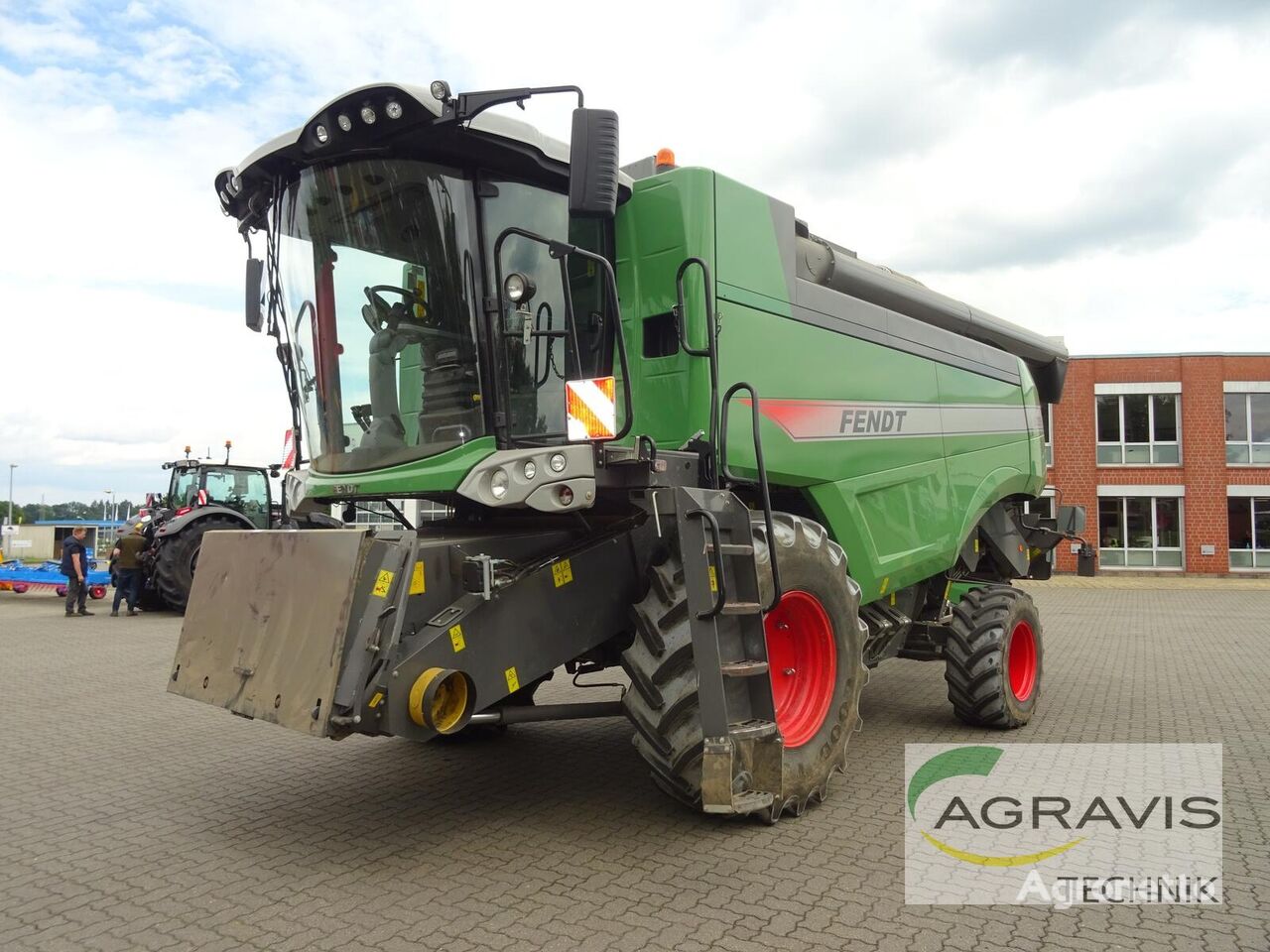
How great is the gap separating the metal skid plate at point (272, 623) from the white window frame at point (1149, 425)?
97.6 ft

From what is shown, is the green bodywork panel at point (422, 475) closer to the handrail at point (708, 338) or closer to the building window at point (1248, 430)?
the handrail at point (708, 338)

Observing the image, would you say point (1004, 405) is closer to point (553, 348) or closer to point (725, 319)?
point (725, 319)

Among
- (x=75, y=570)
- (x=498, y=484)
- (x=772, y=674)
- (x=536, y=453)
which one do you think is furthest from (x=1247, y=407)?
(x=498, y=484)

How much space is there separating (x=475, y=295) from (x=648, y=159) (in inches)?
59.9

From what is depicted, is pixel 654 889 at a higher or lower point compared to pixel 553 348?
lower

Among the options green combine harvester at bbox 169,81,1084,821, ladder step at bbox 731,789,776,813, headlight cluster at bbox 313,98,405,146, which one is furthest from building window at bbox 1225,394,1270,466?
headlight cluster at bbox 313,98,405,146

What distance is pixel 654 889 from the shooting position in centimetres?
373

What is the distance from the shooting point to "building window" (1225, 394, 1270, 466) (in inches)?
1136

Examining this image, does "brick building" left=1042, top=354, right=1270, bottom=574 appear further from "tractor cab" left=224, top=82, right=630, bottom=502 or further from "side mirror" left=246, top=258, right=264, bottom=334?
"side mirror" left=246, top=258, right=264, bottom=334

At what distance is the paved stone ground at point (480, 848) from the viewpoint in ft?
11.0

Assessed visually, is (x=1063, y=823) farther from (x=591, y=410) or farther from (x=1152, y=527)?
(x=1152, y=527)

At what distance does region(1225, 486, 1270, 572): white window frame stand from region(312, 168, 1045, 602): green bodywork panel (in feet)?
88.1

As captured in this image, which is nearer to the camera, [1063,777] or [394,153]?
[394,153]

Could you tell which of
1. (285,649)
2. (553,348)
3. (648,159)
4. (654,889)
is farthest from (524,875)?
(648,159)
